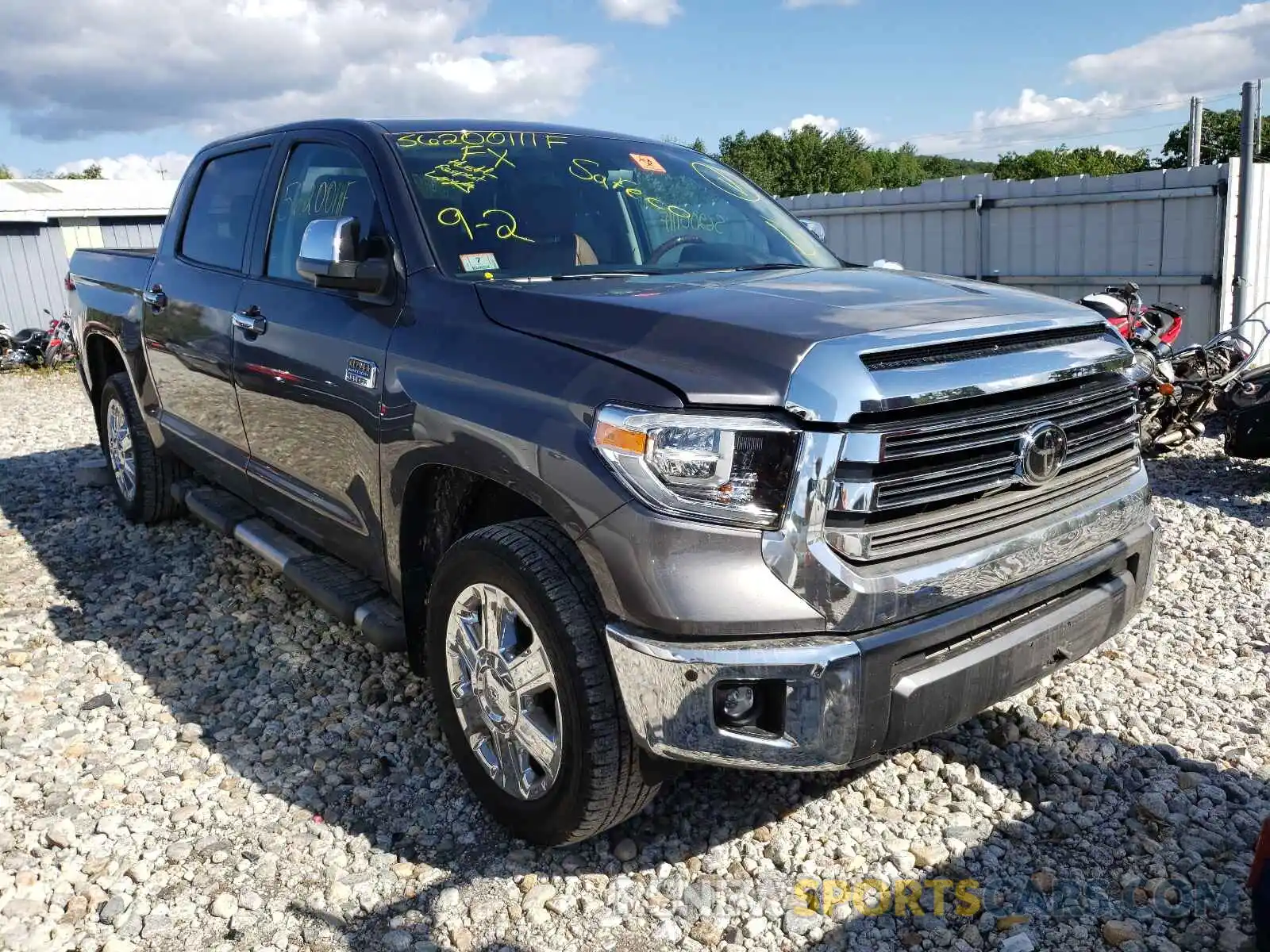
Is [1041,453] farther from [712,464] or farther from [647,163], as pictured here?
[647,163]

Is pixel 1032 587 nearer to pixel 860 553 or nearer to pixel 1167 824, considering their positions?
pixel 860 553

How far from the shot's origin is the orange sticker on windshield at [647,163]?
12.6ft

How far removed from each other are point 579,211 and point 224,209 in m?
1.95

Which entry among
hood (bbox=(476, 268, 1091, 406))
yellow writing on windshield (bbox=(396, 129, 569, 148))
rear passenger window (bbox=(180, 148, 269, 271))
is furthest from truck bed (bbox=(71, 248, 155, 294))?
hood (bbox=(476, 268, 1091, 406))

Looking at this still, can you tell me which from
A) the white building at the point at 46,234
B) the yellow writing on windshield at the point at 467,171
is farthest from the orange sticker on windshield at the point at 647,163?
the white building at the point at 46,234

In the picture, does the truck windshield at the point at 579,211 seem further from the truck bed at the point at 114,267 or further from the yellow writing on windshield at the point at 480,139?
the truck bed at the point at 114,267

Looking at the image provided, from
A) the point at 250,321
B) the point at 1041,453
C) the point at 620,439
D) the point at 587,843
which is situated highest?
the point at 250,321

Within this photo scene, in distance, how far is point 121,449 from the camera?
5996mm

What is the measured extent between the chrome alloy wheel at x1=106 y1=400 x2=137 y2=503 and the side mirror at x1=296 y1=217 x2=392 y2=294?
3.19 meters

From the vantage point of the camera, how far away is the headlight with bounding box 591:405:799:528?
7.23 ft

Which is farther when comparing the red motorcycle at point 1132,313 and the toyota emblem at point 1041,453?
the red motorcycle at point 1132,313

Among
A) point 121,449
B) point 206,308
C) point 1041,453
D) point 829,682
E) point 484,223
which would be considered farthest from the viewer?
point 121,449

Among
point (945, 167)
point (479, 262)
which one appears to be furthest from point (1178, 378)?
point (945, 167)

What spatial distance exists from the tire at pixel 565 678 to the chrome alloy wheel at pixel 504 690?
13 millimetres
